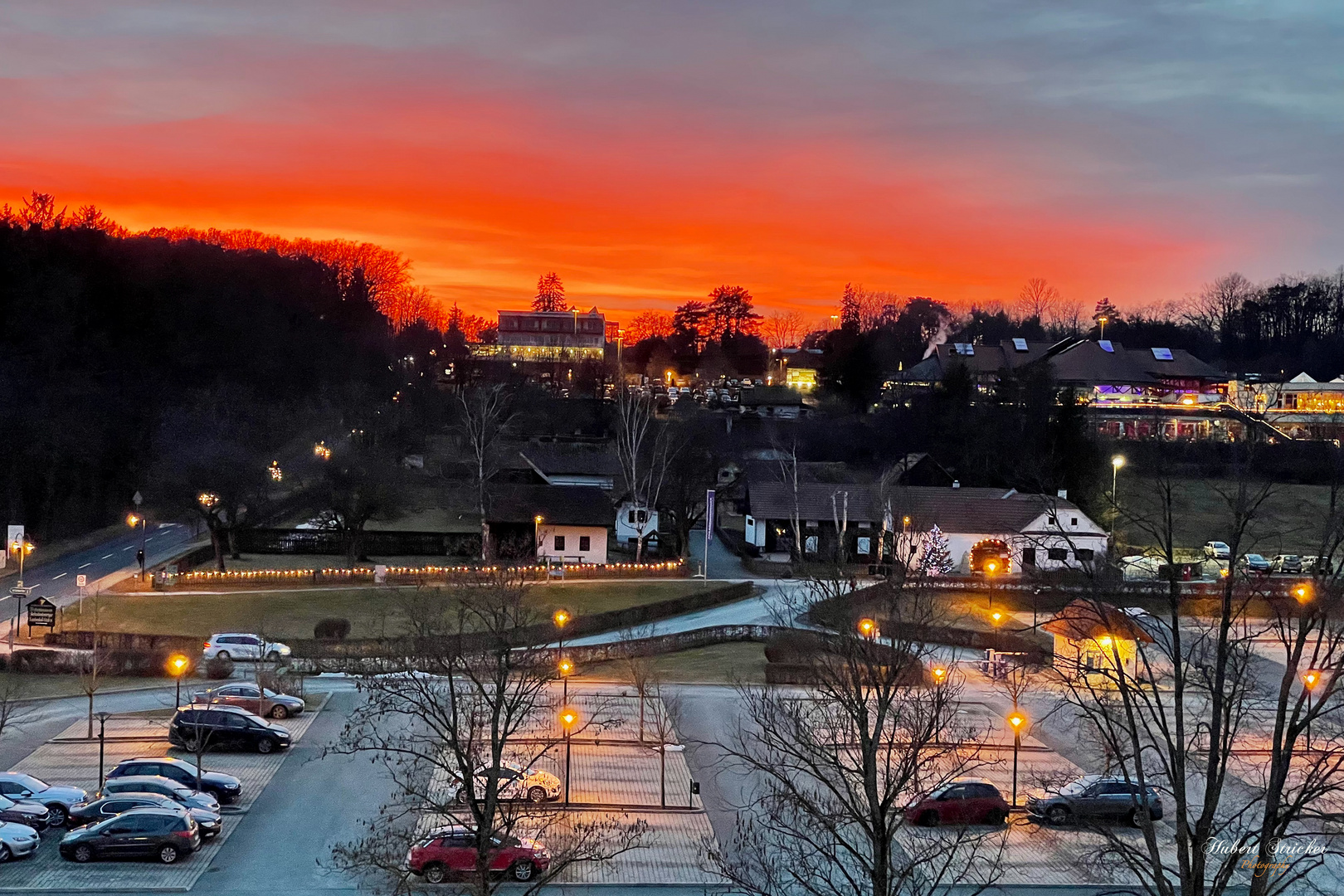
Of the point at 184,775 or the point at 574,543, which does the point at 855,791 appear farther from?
the point at 574,543

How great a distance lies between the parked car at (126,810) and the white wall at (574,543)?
29.2 metres

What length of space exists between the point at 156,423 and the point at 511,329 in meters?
76.9

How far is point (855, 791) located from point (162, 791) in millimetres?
12580

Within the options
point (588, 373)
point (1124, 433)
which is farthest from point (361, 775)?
point (588, 373)

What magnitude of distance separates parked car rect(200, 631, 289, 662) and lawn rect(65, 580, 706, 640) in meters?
1.94

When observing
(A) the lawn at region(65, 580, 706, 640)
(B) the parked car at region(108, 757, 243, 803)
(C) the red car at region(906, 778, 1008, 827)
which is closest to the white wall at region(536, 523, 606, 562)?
(A) the lawn at region(65, 580, 706, 640)

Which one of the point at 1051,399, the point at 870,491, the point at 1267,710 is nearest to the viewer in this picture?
the point at 1267,710

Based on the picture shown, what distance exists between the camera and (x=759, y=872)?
60.6 ft

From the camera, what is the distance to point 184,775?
21.6m

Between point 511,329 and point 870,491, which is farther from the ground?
point 511,329

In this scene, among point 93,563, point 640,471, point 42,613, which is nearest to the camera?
point 42,613

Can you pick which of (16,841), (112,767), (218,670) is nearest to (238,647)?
(218,670)

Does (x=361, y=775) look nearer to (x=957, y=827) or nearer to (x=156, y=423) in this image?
(x=957, y=827)

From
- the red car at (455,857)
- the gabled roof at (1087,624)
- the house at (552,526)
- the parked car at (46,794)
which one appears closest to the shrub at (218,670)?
the parked car at (46,794)
